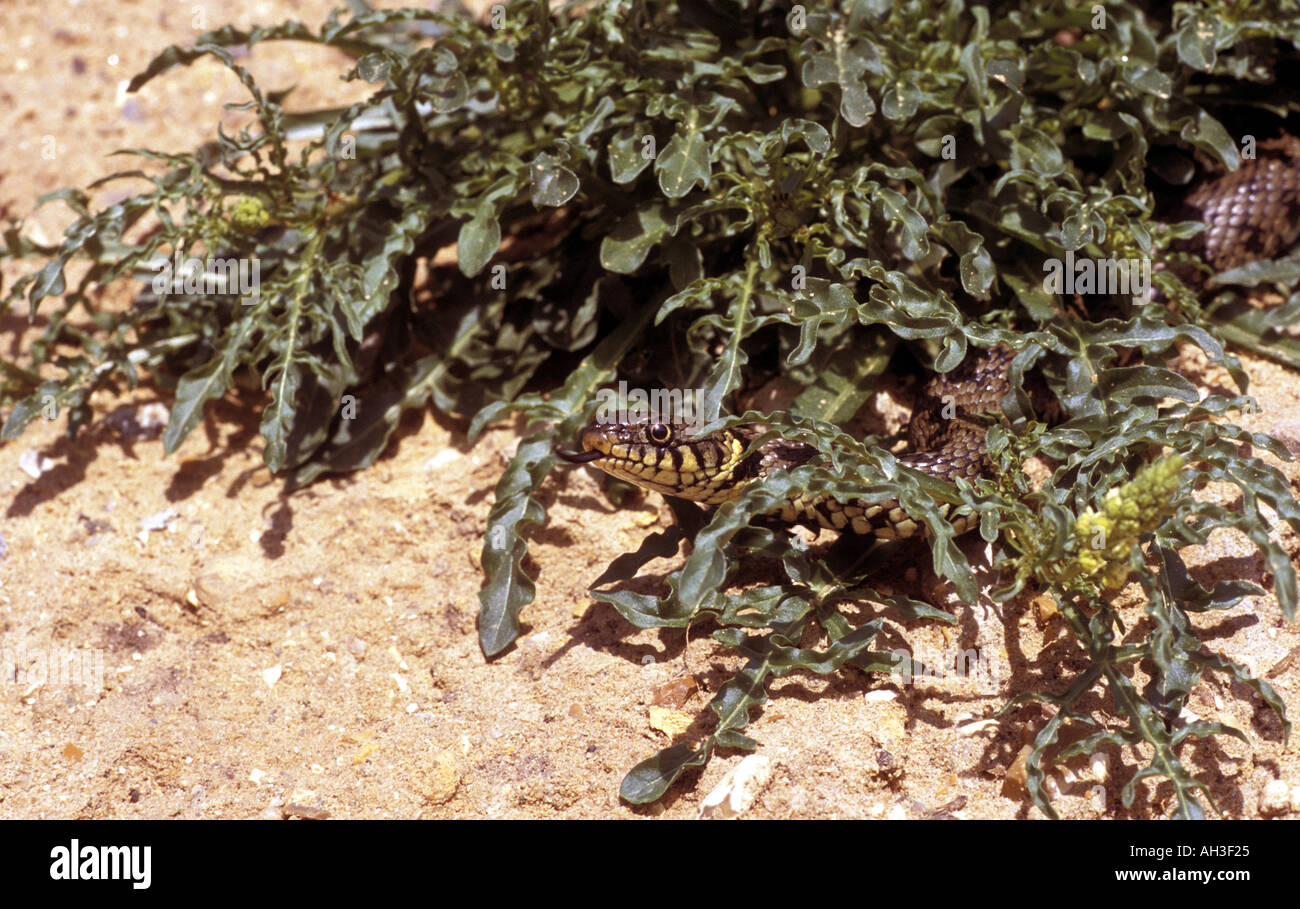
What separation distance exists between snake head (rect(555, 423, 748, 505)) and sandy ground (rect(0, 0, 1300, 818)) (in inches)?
13.9

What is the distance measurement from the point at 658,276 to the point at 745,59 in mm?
968

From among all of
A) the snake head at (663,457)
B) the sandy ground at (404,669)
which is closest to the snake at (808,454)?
the snake head at (663,457)

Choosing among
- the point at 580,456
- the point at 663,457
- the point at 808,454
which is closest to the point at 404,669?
the point at 580,456

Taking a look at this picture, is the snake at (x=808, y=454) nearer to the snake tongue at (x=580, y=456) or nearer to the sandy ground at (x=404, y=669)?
the snake tongue at (x=580, y=456)

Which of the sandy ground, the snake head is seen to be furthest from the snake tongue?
the sandy ground

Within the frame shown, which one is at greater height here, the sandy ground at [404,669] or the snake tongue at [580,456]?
the snake tongue at [580,456]

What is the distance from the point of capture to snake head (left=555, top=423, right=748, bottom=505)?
3916 millimetres

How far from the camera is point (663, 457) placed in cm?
392

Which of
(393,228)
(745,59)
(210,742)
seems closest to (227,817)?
(210,742)

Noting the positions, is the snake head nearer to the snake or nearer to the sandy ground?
the snake

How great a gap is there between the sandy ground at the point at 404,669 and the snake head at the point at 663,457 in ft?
1.16

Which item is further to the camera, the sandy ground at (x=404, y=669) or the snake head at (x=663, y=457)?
the snake head at (x=663, y=457)

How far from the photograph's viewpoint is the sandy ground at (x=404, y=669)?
3.43 m

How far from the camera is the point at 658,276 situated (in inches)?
189
